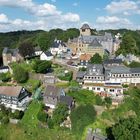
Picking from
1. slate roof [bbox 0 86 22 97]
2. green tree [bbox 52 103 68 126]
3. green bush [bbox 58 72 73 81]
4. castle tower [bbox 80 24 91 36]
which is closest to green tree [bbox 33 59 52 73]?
green bush [bbox 58 72 73 81]

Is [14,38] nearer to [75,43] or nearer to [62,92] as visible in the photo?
[75,43]

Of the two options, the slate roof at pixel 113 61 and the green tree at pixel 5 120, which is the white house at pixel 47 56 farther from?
the green tree at pixel 5 120

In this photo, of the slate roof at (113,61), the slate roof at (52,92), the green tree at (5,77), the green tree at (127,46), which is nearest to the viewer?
the slate roof at (52,92)

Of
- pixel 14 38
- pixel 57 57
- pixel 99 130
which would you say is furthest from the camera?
pixel 14 38

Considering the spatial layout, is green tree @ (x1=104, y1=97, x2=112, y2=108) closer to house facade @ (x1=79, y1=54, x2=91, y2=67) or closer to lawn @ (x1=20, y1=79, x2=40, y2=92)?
lawn @ (x1=20, y1=79, x2=40, y2=92)

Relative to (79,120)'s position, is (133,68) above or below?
above

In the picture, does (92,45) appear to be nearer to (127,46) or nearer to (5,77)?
(127,46)

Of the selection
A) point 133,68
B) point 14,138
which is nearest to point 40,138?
point 14,138

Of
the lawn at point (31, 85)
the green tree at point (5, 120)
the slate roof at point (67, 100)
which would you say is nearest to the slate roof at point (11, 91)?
the lawn at point (31, 85)
